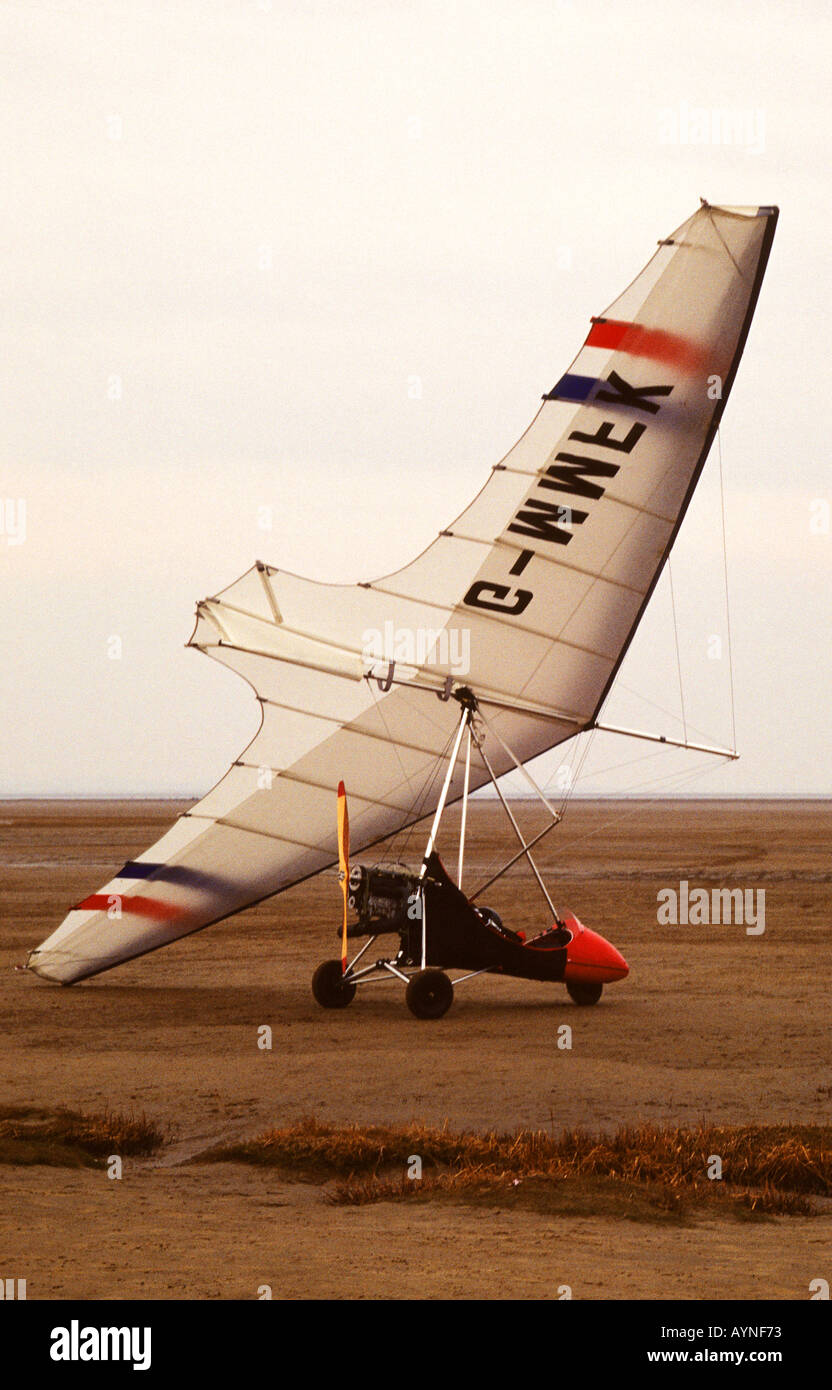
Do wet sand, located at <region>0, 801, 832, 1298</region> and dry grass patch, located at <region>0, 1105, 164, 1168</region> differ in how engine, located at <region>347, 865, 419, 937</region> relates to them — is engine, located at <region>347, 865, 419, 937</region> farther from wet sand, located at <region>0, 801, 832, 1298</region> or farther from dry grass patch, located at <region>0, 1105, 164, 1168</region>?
dry grass patch, located at <region>0, 1105, 164, 1168</region>

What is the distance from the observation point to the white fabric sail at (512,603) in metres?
15.8

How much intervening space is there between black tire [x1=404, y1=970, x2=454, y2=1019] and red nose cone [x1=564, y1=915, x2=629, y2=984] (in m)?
1.44

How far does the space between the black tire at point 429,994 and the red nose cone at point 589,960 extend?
1443 mm

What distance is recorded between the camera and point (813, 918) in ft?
89.3

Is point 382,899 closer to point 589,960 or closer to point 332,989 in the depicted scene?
point 332,989

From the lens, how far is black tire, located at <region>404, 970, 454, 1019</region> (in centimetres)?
1598

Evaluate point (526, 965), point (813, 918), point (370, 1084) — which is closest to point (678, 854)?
point (813, 918)

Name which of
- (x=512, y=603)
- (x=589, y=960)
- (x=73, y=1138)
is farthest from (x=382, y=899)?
(x=73, y=1138)

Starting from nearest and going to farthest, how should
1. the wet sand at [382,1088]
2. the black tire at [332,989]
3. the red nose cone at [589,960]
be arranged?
1. the wet sand at [382,1088]
2. the red nose cone at [589,960]
3. the black tire at [332,989]

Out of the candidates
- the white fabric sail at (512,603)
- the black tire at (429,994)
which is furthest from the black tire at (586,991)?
the white fabric sail at (512,603)

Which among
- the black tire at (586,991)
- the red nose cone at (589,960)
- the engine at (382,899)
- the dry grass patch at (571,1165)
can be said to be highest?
the engine at (382,899)

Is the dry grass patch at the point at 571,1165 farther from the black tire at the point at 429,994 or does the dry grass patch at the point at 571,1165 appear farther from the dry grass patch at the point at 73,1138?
the black tire at the point at 429,994

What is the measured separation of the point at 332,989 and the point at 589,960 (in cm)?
256
